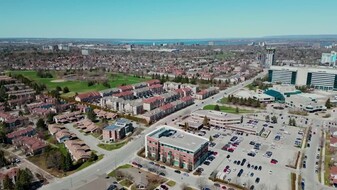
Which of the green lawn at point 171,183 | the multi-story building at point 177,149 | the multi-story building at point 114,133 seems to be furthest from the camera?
the multi-story building at point 114,133

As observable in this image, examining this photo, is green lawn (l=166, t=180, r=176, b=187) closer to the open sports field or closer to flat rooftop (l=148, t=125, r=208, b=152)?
flat rooftop (l=148, t=125, r=208, b=152)

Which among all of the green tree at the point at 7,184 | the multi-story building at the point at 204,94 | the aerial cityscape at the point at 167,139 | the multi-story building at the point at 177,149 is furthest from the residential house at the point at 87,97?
the green tree at the point at 7,184

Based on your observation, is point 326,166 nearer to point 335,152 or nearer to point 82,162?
point 335,152

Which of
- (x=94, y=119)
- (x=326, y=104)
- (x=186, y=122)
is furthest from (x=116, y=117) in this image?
(x=326, y=104)

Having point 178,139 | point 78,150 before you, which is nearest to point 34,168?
point 78,150

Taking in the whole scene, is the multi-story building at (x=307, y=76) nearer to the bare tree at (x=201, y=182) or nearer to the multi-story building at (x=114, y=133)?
the multi-story building at (x=114, y=133)

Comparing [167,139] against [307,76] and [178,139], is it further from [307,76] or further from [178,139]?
[307,76]

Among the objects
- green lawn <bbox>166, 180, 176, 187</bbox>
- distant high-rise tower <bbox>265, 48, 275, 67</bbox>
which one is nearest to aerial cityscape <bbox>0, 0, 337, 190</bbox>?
green lawn <bbox>166, 180, 176, 187</bbox>
